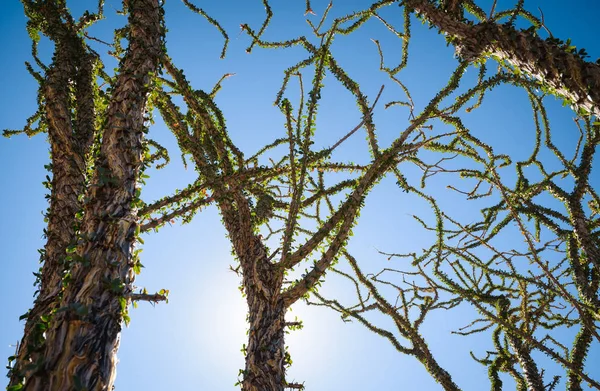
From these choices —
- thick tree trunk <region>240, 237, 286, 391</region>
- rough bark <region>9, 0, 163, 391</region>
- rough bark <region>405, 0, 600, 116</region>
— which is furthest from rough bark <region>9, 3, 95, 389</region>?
rough bark <region>405, 0, 600, 116</region>

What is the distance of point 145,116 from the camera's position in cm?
279

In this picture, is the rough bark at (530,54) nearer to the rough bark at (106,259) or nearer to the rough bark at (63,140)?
the rough bark at (106,259)

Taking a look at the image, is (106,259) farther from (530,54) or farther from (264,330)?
(530,54)

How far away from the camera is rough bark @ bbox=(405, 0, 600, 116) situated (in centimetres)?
211

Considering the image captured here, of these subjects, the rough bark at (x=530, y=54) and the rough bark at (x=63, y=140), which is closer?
the rough bark at (x=530, y=54)

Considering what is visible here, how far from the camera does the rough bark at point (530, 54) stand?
83.0 inches

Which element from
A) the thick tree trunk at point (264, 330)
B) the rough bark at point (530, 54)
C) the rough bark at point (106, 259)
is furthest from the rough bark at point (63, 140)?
the rough bark at point (530, 54)

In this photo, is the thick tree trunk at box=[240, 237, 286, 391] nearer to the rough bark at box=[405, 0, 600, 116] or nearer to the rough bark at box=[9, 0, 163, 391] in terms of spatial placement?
the rough bark at box=[9, 0, 163, 391]

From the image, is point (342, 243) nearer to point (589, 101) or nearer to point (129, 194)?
point (129, 194)

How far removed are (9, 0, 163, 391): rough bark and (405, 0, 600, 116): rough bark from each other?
264 cm

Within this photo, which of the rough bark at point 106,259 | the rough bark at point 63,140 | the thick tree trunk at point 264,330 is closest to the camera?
the rough bark at point 106,259

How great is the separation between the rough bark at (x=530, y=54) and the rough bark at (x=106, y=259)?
264 cm

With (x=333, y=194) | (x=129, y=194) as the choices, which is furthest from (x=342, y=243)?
(x=129, y=194)

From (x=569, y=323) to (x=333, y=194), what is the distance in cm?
359
